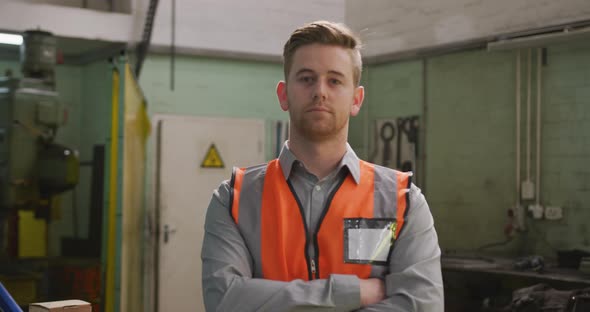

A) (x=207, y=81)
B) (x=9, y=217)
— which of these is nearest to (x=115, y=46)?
(x=207, y=81)

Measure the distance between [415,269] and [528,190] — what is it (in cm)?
316

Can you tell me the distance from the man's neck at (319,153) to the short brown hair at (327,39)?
15cm

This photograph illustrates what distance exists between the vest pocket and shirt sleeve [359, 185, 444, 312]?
0.02 m

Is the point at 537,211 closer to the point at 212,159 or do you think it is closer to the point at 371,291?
the point at 212,159

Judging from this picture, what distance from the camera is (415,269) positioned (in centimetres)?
149

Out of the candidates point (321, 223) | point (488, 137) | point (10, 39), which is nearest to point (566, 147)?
point (488, 137)

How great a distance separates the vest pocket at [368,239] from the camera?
1.50m

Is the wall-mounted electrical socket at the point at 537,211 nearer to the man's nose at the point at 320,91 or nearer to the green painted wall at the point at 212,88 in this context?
the green painted wall at the point at 212,88

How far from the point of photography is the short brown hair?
1.53 meters

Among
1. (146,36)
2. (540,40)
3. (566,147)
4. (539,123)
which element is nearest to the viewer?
(540,40)

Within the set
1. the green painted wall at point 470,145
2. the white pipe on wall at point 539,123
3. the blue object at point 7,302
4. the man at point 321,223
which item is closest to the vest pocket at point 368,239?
the man at point 321,223

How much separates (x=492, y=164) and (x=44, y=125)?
294cm

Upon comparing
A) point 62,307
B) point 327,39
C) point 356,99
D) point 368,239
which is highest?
point 327,39

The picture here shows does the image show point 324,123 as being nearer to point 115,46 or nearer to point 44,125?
point 44,125
